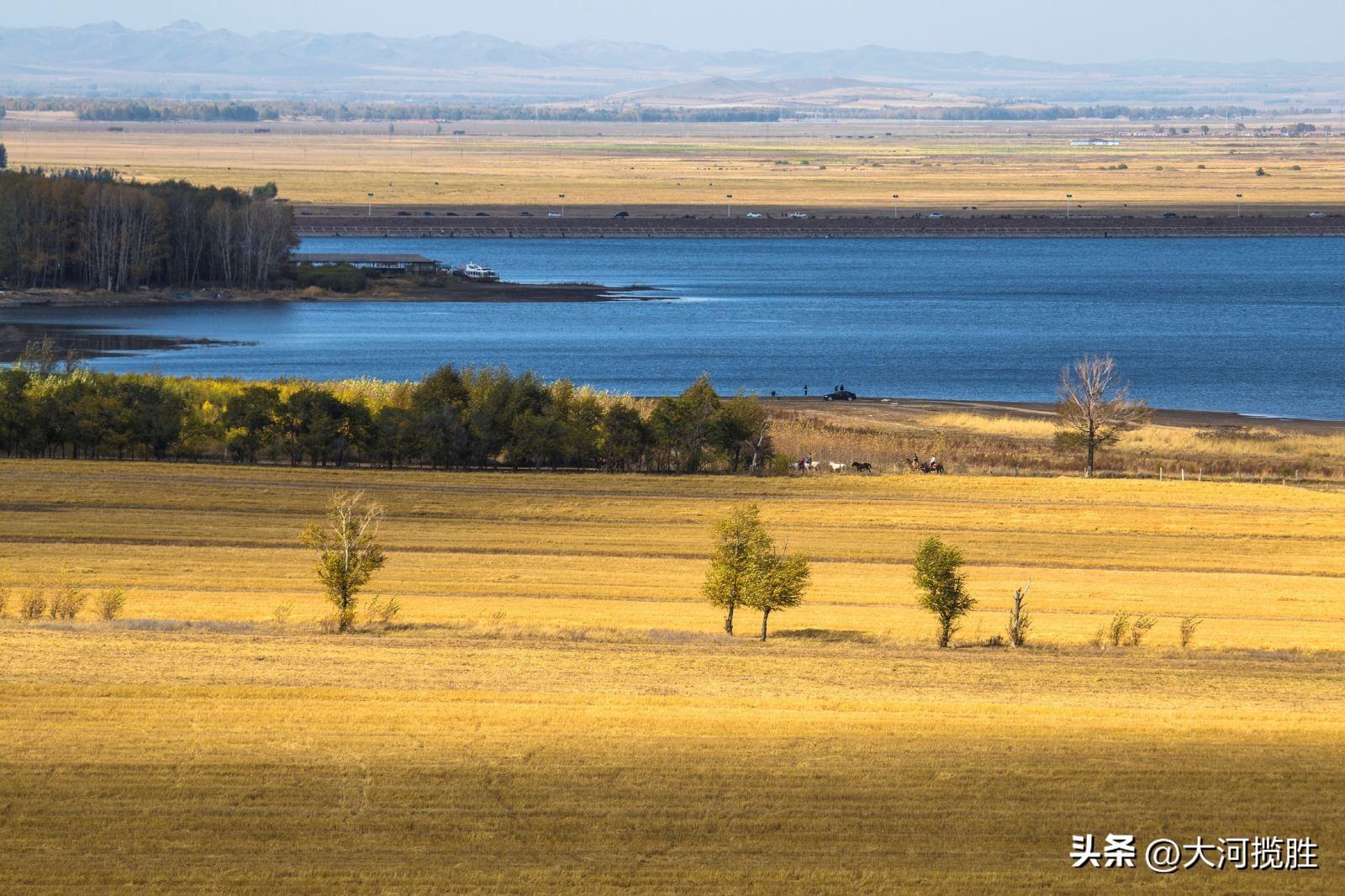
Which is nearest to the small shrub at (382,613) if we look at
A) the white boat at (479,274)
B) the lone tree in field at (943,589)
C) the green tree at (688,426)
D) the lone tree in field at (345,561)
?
the lone tree in field at (345,561)

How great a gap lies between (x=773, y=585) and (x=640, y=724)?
870cm

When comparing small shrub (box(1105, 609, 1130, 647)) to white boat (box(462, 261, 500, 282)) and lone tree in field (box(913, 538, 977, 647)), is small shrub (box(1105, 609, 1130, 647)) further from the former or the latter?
white boat (box(462, 261, 500, 282))

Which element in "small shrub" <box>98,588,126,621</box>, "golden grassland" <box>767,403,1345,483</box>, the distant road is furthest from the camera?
the distant road

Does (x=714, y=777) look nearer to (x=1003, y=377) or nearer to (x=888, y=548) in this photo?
(x=888, y=548)

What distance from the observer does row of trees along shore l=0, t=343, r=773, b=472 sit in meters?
51.3

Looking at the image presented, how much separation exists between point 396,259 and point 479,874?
11121 centimetres

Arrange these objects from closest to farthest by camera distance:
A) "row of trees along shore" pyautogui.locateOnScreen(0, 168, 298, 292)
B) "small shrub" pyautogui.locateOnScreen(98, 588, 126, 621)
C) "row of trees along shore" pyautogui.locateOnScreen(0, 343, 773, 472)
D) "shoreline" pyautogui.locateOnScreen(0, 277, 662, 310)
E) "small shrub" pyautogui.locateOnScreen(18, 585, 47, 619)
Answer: "small shrub" pyautogui.locateOnScreen(98, 588, 126, 621)
"small shrub" pyautogui.locateOnScreen(18, 585, 47, 619)
"row of trees along shore" pyautogui.locateOnScreen(0, 343, 773, 472)
"shoreline" pyautogui.locateOnScreen(0, 277, 662, 310)
"row of trees along shore" pyautogui.locateOnScreen(0, 168, 298, 292)

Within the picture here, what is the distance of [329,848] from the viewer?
18344 mm

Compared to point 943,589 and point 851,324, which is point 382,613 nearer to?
point 943,589

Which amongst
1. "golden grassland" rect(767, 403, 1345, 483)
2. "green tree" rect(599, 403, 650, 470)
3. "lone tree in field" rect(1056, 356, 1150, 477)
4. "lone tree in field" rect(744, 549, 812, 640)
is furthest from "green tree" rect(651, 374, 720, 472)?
"lone tree in field" rect(744, 549, 812, 640)

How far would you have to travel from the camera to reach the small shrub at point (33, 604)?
102 ft

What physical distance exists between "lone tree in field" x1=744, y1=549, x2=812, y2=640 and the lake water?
43118 mm

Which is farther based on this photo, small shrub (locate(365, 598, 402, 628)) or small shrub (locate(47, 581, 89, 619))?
small shrub (locate(365, 598, 402, 628))

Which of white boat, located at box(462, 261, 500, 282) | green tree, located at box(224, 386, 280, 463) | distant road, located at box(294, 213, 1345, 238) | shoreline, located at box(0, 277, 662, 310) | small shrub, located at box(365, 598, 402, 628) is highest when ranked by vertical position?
distant road, located at box(294, 213, 1345, 238)
